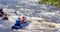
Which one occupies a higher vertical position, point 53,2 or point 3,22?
point 53,2

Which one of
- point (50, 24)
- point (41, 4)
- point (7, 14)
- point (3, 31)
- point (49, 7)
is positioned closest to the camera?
point (3, 31)

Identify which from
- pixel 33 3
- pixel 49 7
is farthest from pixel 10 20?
pixel 33 3

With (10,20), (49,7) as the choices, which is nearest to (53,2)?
(49,7)

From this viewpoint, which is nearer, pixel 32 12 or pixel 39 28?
pixel 39 28

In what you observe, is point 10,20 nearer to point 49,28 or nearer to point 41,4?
point 49,28

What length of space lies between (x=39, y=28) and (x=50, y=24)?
106 cm

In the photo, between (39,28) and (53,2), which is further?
(53,2)

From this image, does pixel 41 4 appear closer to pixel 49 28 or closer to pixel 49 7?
pixel 49 7

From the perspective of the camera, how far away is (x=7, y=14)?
1471 centimetres

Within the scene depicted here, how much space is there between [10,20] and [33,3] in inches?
261

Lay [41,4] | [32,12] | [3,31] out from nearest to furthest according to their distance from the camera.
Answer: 1. [3,31]
2. [32,12]
3. [41,4]

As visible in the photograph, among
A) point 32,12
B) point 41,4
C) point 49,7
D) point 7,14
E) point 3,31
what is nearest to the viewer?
point 3,31

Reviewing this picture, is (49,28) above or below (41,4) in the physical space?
below

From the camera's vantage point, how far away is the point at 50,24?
1232cm
